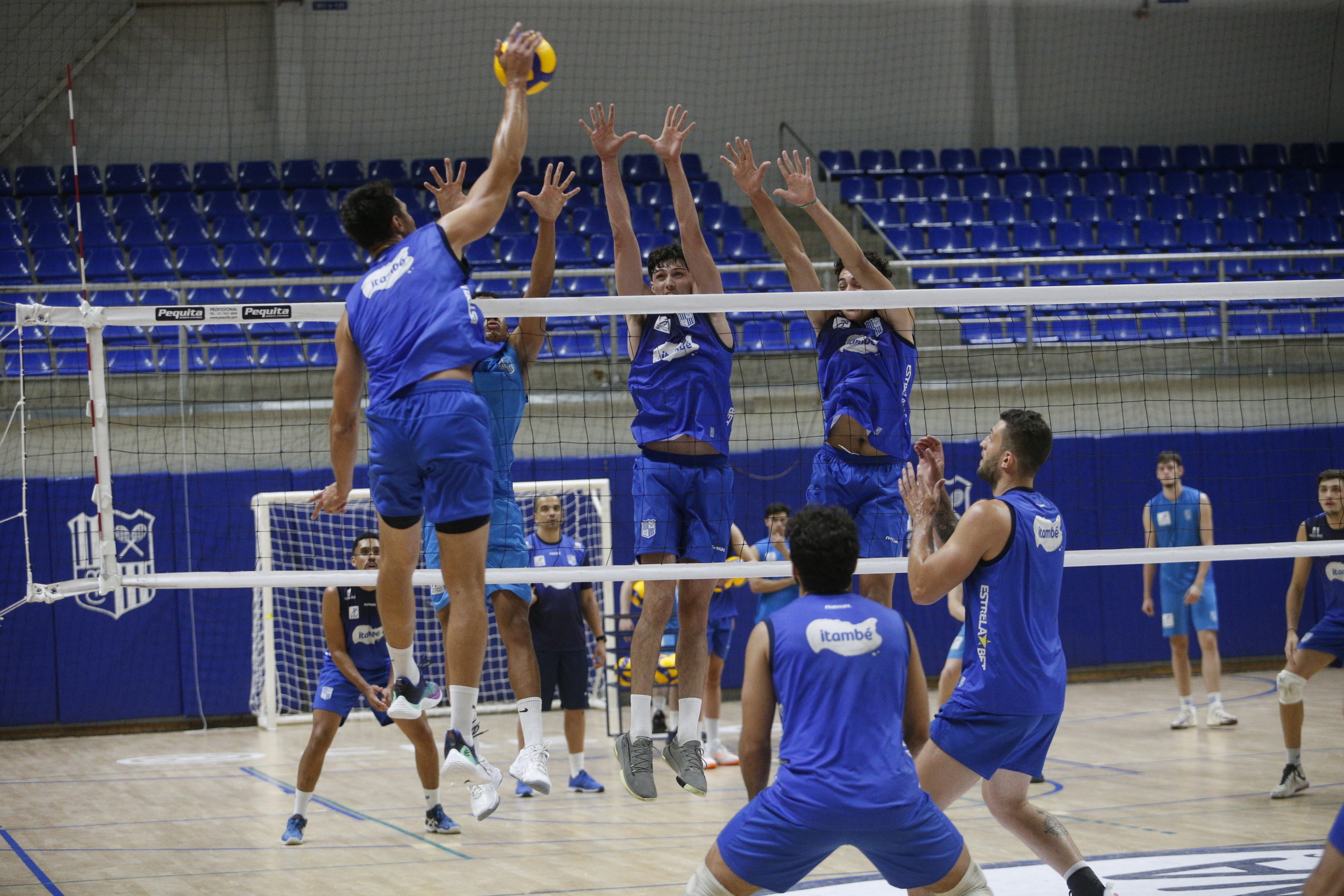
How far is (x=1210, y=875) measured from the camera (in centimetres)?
668

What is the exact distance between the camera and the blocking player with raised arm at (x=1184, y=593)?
37.9 ft

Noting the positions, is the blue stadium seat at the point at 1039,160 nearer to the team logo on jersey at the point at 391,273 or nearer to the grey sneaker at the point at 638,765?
the grey sneaker at the point at 638,765

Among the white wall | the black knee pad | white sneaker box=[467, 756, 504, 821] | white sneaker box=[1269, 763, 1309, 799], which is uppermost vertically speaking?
the white wall

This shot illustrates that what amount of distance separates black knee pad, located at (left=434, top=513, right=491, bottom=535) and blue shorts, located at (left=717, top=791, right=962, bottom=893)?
1551 mm

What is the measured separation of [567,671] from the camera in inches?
403

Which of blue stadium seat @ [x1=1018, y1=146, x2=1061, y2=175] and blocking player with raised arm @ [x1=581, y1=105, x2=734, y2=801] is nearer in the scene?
blocking player with raised arm @ [x1=581, y1=105, x2=734, y2=801]

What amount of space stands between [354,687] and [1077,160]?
14.9 meters

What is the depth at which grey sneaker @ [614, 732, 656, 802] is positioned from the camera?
5.85m

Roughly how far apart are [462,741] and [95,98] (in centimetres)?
1509

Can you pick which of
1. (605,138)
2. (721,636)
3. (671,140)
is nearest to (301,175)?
(721,636)

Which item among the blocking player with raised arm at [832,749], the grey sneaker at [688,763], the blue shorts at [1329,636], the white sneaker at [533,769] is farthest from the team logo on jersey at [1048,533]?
the blue shorts at [1329,636]

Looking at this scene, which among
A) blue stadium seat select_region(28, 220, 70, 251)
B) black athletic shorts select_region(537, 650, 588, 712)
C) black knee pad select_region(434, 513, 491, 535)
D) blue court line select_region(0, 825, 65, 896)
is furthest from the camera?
blue stadium seat select_region(28, 220, 70, 251)

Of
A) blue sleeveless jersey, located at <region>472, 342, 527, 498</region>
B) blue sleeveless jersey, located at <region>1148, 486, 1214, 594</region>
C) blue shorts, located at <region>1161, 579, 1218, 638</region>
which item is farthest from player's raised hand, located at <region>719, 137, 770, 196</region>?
blue shorts, located at <region>1161, 579, 1218, 638</region>

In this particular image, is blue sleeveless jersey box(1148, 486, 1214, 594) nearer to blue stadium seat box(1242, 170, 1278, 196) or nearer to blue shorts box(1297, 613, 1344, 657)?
blue shorts box(1297, 613, 1344, 657)
